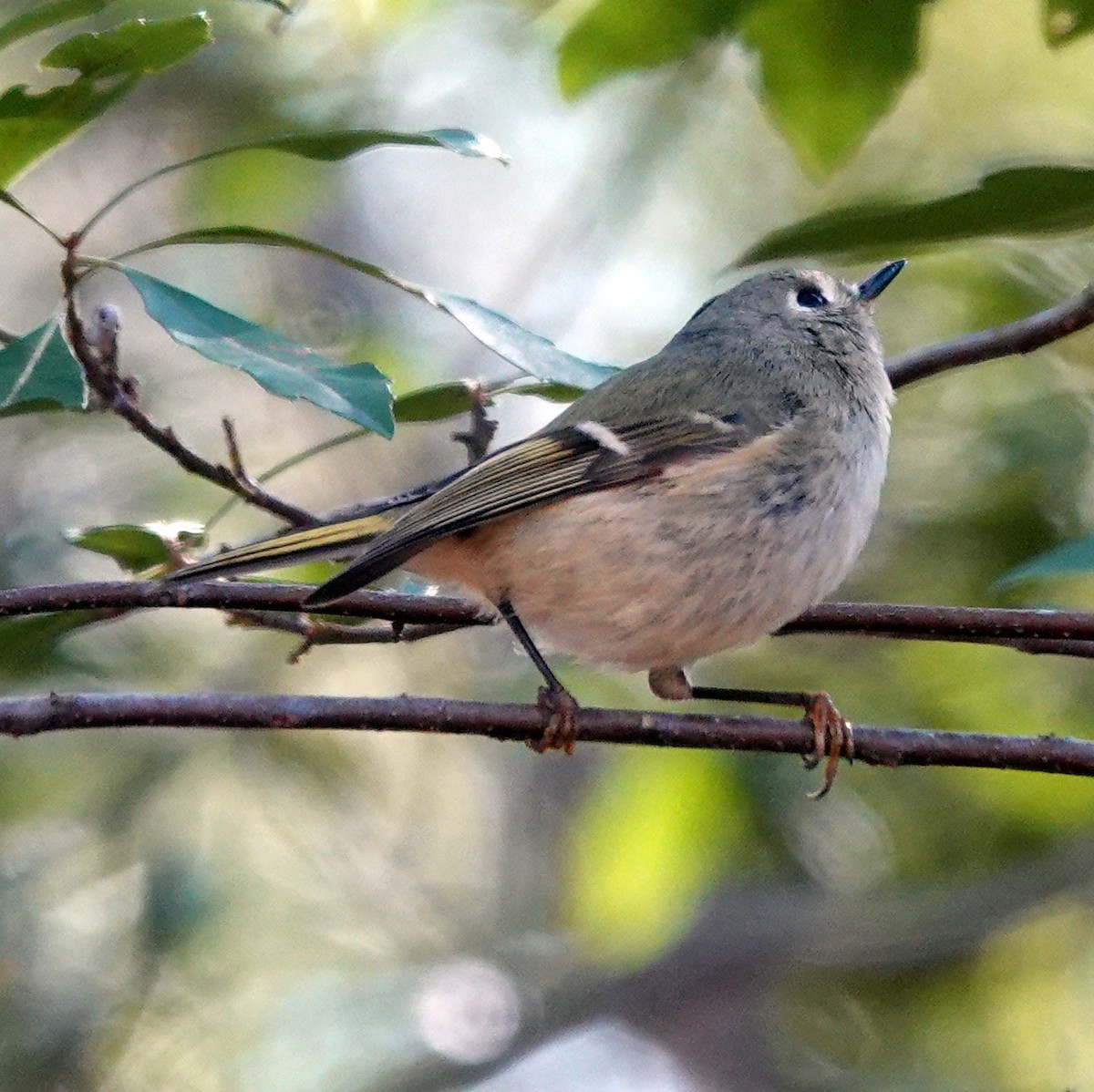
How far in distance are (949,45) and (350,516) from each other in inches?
85.0

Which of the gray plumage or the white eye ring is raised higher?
the white eye ring

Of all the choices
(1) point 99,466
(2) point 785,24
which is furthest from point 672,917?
(2) point 785,24

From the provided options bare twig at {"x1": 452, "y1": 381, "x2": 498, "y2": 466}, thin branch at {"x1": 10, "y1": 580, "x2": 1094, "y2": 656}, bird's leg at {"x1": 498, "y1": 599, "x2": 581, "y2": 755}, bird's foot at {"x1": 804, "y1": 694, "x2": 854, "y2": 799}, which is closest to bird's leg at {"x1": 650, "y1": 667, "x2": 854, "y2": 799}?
bird's foot at {"x1": 804, "y1": 694, "x2": 854, "y2": 799}

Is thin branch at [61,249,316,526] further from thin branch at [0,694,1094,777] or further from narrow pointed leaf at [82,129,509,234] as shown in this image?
thin branch at [0,694,1094,777]

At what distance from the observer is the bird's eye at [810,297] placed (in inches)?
88.8

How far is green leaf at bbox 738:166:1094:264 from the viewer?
144cm

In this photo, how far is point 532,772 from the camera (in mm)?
3521

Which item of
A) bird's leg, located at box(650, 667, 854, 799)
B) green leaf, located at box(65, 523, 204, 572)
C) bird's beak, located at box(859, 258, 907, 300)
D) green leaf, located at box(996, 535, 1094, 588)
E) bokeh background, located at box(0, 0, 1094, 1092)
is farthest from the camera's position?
bokeh background, located at box(0, 0, 1094, 1092)

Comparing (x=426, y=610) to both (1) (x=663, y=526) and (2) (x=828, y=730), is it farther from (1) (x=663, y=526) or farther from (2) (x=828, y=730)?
(2) (x=828, y=730)

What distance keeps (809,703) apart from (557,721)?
0.40 meters

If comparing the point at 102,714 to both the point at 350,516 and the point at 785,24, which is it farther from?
the point at 785,24

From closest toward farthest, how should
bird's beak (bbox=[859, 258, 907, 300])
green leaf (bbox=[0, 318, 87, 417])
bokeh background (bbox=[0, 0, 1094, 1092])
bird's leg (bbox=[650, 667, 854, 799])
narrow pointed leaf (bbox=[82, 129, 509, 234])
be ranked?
green leaf (bbox=[0, 318, 87, 417])
narrow pointed leaf (bbox=[82, 129, 509, 234])
bird's leg (bbox=[650, 667, 854, 799])
bird's beak (bbox=[859, 258, 907, 300])
bokeh background (bbox=[0, 0, 1094, 1092])

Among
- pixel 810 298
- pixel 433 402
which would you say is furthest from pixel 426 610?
pixel 810 298

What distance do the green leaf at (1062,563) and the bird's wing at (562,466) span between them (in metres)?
0.38
